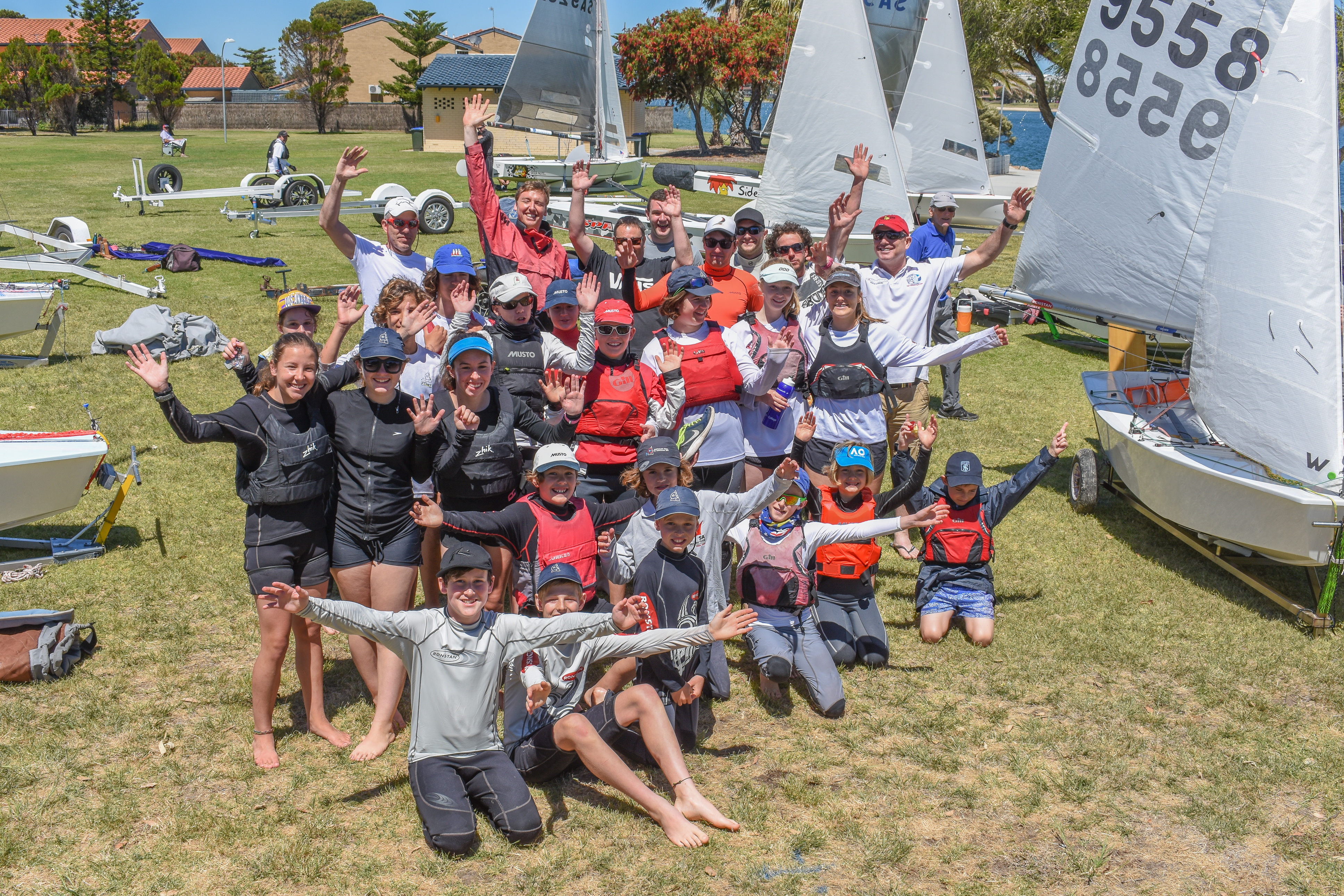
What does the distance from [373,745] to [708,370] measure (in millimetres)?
2950

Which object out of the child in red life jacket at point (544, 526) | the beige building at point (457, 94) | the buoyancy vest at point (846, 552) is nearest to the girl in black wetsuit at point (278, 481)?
the child in red life jacket at point (544, 526)

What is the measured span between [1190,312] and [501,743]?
22.6ft

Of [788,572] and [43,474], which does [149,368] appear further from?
[788,572]

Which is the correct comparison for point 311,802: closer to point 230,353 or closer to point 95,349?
point 230,353

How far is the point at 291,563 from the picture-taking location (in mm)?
5098

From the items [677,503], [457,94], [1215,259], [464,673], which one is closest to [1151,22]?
[1215,259]

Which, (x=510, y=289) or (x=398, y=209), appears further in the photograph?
(x=398, y=209)

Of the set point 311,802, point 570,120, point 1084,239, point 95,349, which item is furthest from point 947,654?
point 570,120

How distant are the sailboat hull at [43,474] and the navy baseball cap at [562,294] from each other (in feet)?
12.1

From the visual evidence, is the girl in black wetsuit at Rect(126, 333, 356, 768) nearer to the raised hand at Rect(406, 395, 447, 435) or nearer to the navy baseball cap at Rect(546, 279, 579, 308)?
the raised hand at Rect(406, 395, 447, 435)

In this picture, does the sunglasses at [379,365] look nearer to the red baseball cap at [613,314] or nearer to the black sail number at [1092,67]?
the red baseball cap at [613,314]

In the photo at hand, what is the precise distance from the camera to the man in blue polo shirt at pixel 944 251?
1110 cm

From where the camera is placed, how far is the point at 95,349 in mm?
12836

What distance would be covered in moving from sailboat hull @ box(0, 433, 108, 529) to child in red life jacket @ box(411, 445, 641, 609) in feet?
11.5
